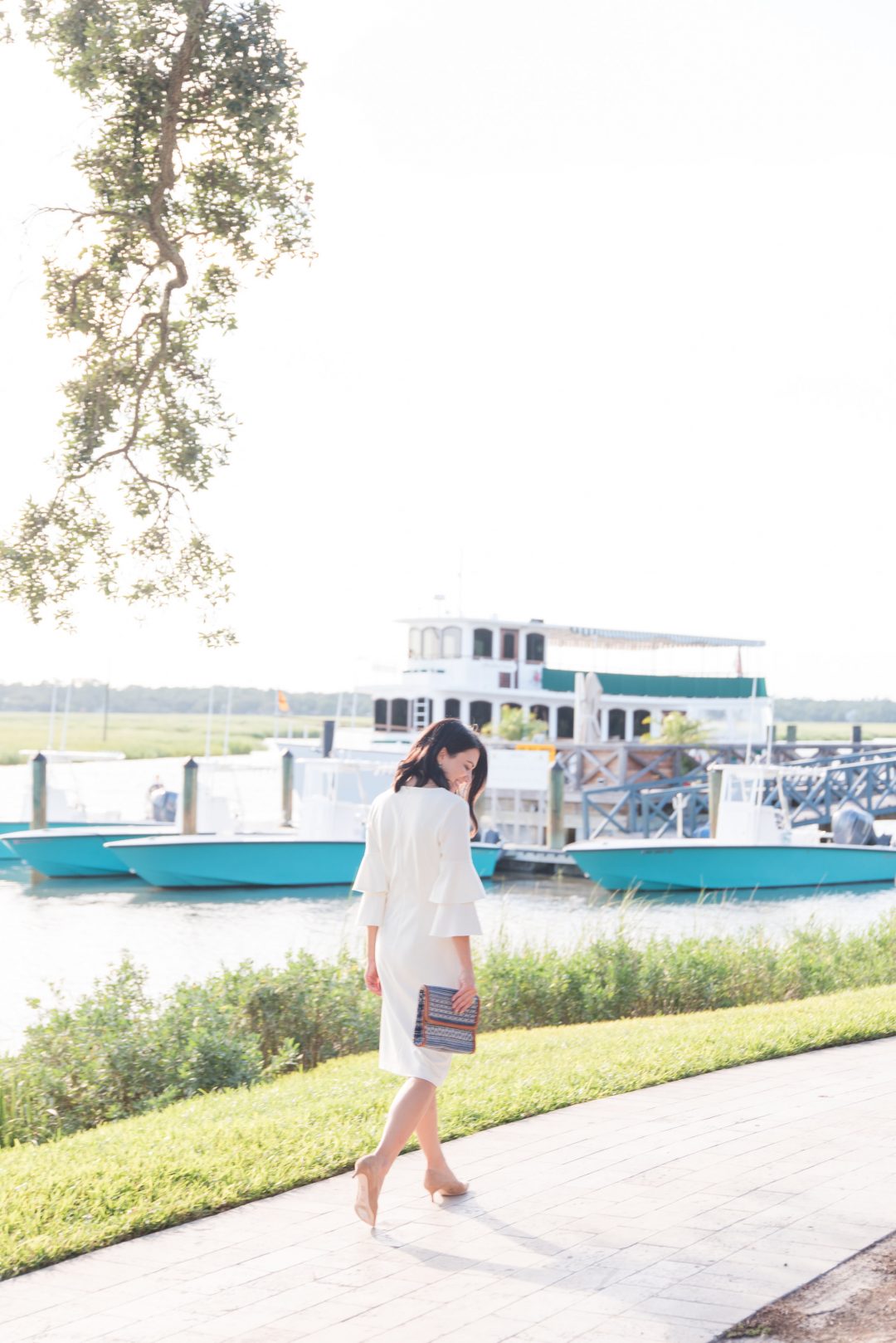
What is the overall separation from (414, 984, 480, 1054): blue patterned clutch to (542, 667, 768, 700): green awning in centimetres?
3883

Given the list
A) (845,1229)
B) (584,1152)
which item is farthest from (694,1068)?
(845,1229)

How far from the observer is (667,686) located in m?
45.9

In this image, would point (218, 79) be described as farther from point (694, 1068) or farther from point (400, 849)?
point (694, 1068)

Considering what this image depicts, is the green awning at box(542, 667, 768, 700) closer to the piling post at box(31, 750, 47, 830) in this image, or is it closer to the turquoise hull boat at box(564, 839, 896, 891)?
the turquoise hull boat at box(564, 839, 896, 891)

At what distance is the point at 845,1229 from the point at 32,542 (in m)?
5.64

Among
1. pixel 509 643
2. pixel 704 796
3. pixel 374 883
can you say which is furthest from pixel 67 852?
pixel 374 883

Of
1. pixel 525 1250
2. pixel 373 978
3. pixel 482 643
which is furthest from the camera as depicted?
pixel 482 643

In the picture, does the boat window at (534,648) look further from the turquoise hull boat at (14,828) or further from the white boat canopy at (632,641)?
the turquoise hull boat at (14,828)

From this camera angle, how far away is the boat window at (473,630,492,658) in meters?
42.6

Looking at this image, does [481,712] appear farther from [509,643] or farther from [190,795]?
[190,795]

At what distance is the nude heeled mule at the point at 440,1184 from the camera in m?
5.20

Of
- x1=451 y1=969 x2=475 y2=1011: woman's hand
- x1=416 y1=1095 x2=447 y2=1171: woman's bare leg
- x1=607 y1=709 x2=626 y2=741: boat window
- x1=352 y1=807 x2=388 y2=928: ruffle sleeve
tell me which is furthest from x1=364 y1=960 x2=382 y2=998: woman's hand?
x1=607 y1=709 x2=626 y2=741: boat window

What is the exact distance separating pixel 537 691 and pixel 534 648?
158cm

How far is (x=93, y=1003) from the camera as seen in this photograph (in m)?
9.53
